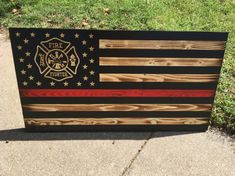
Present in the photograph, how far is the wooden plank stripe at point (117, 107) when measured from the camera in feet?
10.9

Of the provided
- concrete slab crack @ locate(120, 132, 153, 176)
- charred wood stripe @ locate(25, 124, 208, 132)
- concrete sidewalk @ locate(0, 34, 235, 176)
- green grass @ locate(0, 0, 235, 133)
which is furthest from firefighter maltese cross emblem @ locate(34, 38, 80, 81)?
green grass @ locate(0, 0, 235, 133)

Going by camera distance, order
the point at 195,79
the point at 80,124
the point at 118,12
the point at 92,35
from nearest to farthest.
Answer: the point at 92,35
the point at 195,79
the point at 80,124
the point at 118,12

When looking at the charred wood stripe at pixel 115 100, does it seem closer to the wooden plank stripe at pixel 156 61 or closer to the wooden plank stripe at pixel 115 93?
the wooden plank stripe at pixel 115 93

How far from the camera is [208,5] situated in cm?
585

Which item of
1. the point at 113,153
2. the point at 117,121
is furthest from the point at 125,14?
the point at 113,153

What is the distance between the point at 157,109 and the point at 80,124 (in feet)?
2.33

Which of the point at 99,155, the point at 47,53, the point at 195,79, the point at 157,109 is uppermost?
the point at 47,53

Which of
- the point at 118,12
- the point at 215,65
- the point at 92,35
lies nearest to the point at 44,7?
the point at 118,12

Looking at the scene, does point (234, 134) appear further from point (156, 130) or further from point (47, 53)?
point (47, 53)

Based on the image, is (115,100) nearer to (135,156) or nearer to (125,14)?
(135,156)

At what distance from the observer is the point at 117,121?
11.3 feet

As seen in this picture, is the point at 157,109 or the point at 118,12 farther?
the point at 118,12

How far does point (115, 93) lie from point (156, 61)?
1.50 ft

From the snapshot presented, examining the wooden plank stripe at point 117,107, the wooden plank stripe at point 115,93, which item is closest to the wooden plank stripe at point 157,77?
the wooden plank stripe at point 115,93
